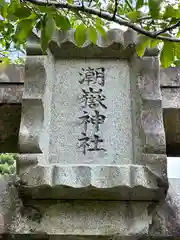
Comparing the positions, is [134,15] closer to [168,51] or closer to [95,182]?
[168,51]

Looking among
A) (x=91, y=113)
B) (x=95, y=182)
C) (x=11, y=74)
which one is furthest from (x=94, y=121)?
(x=11, y=74)

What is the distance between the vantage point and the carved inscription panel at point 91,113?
6.84ft

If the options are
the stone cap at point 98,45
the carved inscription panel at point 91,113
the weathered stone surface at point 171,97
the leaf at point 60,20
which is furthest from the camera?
the weathered stone surface at point 171,97

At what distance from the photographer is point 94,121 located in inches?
84.9

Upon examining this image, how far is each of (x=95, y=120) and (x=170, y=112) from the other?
0.50 m

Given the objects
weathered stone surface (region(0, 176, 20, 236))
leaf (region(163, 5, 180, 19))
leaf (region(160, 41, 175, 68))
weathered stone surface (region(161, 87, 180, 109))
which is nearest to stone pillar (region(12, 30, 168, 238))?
weathered stone surface (region(0, 176, 20, 236))

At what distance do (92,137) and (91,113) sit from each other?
14 centimetres

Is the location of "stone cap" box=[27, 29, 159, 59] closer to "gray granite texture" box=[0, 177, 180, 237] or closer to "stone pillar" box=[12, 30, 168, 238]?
"stone pillar" box=[12, 30, 168, 238]

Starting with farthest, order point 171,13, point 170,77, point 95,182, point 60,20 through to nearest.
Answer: point 170,77
point 95,182
point 171,13
point 60,20

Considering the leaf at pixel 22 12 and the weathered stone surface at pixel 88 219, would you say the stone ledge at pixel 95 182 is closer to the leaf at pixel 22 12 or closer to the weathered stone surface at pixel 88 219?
the weathered stone surface at pixel 88 219

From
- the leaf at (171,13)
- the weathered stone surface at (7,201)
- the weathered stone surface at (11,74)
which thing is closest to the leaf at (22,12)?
the leaf at (171,13)

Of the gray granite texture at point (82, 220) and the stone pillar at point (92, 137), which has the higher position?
the stone pillar at point (92, 137)

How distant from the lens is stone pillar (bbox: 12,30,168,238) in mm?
1887

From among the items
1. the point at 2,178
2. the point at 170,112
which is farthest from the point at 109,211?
the point at 170,112
